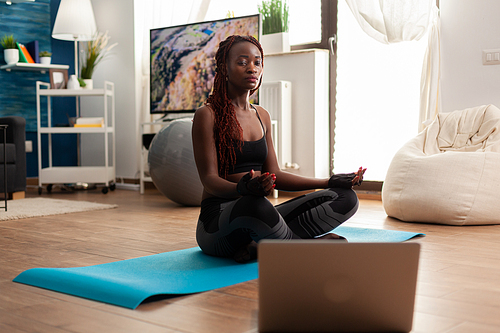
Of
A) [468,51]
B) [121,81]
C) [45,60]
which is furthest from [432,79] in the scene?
[45,60]

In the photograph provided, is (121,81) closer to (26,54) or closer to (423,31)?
(26,54)

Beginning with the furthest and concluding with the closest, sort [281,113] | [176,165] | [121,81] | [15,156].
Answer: [121,81], [281,113], [15,156], [176,165]

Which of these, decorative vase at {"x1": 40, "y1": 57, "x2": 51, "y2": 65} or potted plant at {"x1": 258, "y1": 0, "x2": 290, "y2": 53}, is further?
decorative vase at {"x1": 40, "y1": 57, "x2": 51, "y2": 65}

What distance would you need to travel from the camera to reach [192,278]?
166 cm

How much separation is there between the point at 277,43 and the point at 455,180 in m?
2.21

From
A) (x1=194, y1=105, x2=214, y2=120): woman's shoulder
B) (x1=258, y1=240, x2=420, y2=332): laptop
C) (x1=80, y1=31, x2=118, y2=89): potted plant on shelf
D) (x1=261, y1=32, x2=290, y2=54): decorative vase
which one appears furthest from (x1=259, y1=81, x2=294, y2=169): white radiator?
(x1=258, y1=240, x2=420, y2=332): laptop

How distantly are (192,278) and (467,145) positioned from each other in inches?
88.1

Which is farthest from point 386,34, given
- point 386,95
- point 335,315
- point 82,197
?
point 335,315

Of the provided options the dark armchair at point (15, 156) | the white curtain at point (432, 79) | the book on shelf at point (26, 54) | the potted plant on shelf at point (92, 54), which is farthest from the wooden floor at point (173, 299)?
the book on shelf at point (26, 54)

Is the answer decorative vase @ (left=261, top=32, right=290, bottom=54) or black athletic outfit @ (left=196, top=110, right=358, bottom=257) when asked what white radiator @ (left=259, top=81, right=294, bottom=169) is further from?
black athletic outfit @ (left=196, top=110, right=358, bottom=257)

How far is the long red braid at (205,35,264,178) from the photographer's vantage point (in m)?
1.90

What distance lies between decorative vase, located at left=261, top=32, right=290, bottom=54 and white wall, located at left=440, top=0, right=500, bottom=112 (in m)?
1.31

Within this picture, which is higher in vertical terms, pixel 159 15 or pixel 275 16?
pixel 159 15

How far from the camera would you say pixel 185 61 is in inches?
181
